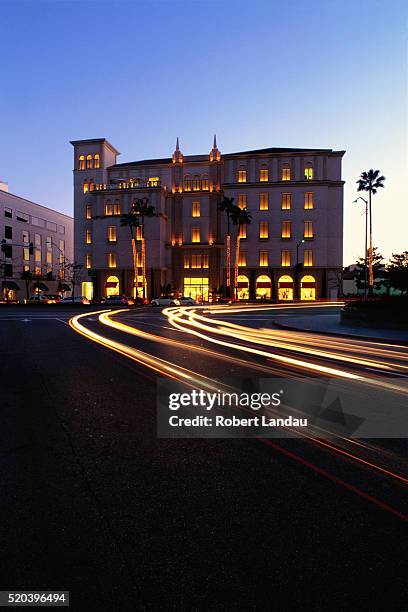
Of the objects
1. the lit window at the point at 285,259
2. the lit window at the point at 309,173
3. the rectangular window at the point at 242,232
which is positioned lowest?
the lit window at the point at 285,259

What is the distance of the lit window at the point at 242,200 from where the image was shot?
227ft

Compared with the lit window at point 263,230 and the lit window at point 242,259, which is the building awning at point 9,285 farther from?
the lit window at point 263,230

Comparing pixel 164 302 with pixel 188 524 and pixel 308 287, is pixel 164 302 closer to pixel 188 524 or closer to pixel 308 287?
pixel 308 287

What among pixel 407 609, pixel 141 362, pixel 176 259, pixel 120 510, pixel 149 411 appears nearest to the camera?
pixel 407 609

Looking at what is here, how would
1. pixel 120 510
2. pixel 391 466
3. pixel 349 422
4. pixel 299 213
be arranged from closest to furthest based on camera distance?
pixel 120 510
pixel 391 466
pixel 349 422
pixel 299 213

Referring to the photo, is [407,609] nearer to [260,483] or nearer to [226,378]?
[260,483]

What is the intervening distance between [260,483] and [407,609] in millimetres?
1524

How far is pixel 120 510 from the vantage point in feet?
10.3

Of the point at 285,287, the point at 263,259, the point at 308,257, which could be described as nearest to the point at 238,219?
the point at 263,259

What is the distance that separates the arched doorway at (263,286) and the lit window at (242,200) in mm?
12374

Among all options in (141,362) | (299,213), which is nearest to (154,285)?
(299,213)

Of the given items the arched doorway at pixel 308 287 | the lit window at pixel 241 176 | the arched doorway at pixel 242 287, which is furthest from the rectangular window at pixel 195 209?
the arched doorway at pixel 308 287

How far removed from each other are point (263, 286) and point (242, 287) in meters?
3.69

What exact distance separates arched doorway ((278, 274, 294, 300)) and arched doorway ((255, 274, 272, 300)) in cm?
176
